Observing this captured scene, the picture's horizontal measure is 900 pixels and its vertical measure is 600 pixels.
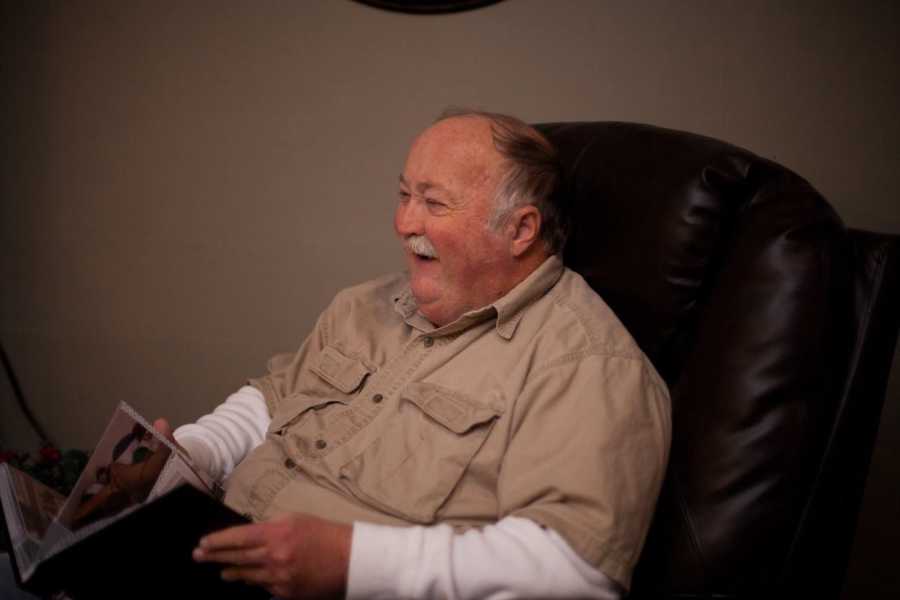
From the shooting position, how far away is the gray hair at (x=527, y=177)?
113cm

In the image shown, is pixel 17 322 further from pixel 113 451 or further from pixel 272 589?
pixel 272 589

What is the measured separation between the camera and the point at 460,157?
3.71ft

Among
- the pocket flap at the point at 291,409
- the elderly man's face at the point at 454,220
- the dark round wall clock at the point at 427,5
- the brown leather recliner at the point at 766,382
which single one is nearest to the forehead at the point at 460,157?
the elderly man's face at the point at 454,220

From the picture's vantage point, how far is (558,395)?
0.98 m

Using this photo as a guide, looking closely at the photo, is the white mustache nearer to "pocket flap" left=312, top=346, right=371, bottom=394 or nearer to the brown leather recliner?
"pocket flap" left=312, top=346, right=371, bottom=394

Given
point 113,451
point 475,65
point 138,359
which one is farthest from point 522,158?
point 138,359

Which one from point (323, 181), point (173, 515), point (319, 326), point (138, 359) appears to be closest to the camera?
point (173, 515)

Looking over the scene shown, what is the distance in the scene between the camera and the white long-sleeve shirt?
849 mm

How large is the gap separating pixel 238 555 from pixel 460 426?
0.35 meters

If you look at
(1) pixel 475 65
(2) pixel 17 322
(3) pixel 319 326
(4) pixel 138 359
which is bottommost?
(4) pixel 138 359

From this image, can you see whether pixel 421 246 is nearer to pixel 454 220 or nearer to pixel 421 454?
pixel 454 220

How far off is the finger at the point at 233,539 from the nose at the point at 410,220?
0.53 metres

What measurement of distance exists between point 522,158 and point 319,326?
526 millimetres

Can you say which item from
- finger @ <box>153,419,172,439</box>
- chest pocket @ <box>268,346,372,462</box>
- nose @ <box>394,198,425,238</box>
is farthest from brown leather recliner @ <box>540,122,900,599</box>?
finger @ <box>153,419,172,439</box>
